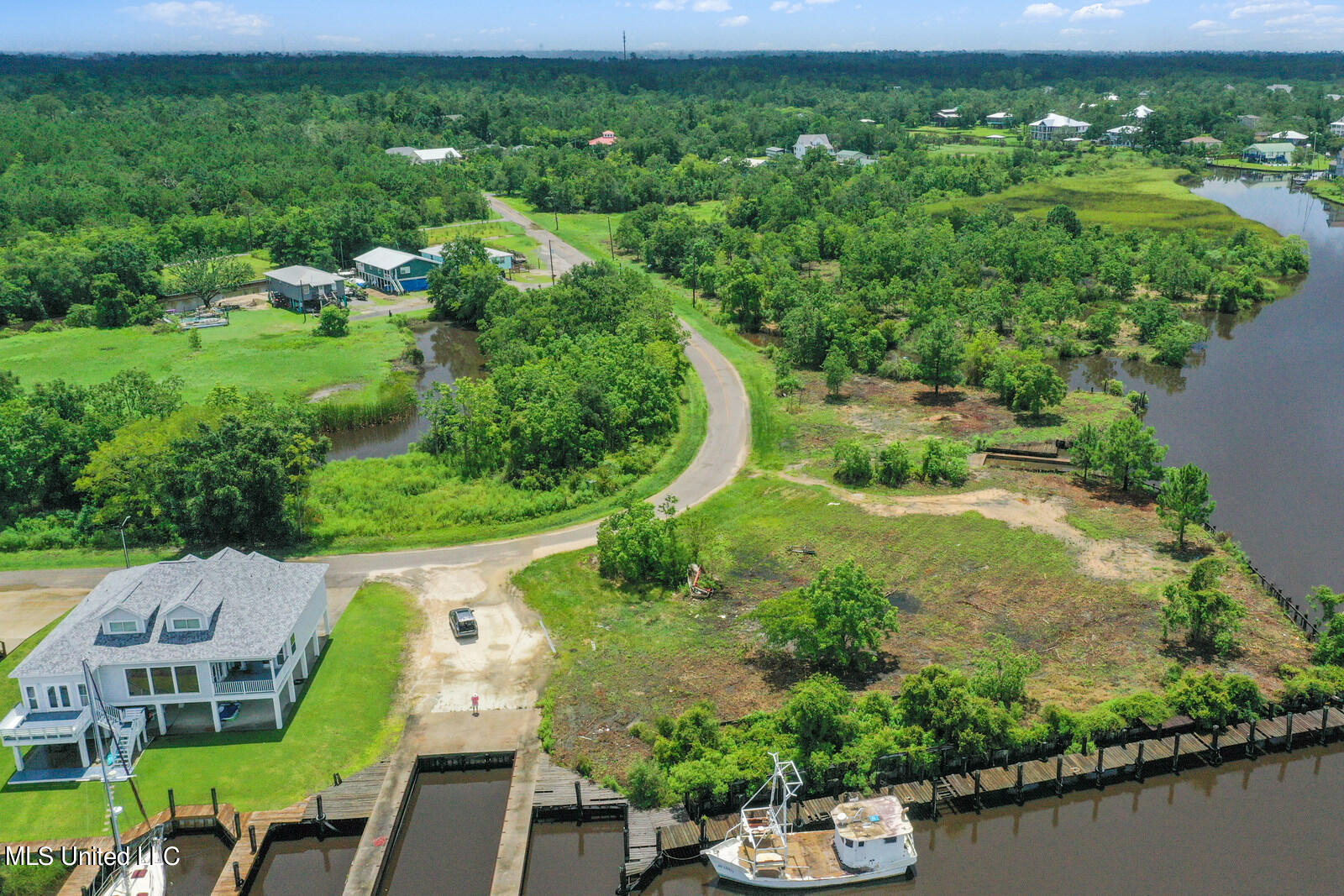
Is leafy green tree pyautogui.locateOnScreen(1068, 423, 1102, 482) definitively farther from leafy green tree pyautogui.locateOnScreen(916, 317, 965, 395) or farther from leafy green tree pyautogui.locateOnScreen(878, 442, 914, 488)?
leafy green tree pyautogui.locateOnScreen(916, 317, 965, 395)

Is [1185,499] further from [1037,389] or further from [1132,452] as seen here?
[1037,389]

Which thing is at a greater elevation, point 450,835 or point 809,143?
point 809,143

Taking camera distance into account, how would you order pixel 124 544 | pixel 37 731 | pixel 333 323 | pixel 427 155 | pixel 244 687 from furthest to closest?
pixel 427 155, pixel 333 323, pixel 124 544, pixel 244 687, pixel 37 731

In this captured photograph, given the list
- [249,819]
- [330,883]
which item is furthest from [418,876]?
[249,819]

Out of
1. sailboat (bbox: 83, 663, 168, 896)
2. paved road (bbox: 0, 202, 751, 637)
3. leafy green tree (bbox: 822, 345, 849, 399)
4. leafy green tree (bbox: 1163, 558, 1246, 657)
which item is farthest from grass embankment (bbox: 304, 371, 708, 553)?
leafy green tree (bbox: 1163, 558, 1246, 657)

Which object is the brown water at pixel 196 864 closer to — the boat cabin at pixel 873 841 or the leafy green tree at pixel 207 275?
the boat cabin at pixel 873 841

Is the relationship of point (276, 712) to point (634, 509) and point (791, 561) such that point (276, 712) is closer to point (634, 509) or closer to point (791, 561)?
point (634, 509)

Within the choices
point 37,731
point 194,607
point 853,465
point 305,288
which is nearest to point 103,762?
point 37,731

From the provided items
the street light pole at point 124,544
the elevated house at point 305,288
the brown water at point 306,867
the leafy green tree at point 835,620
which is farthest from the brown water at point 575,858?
the elevated house at point 305,288
